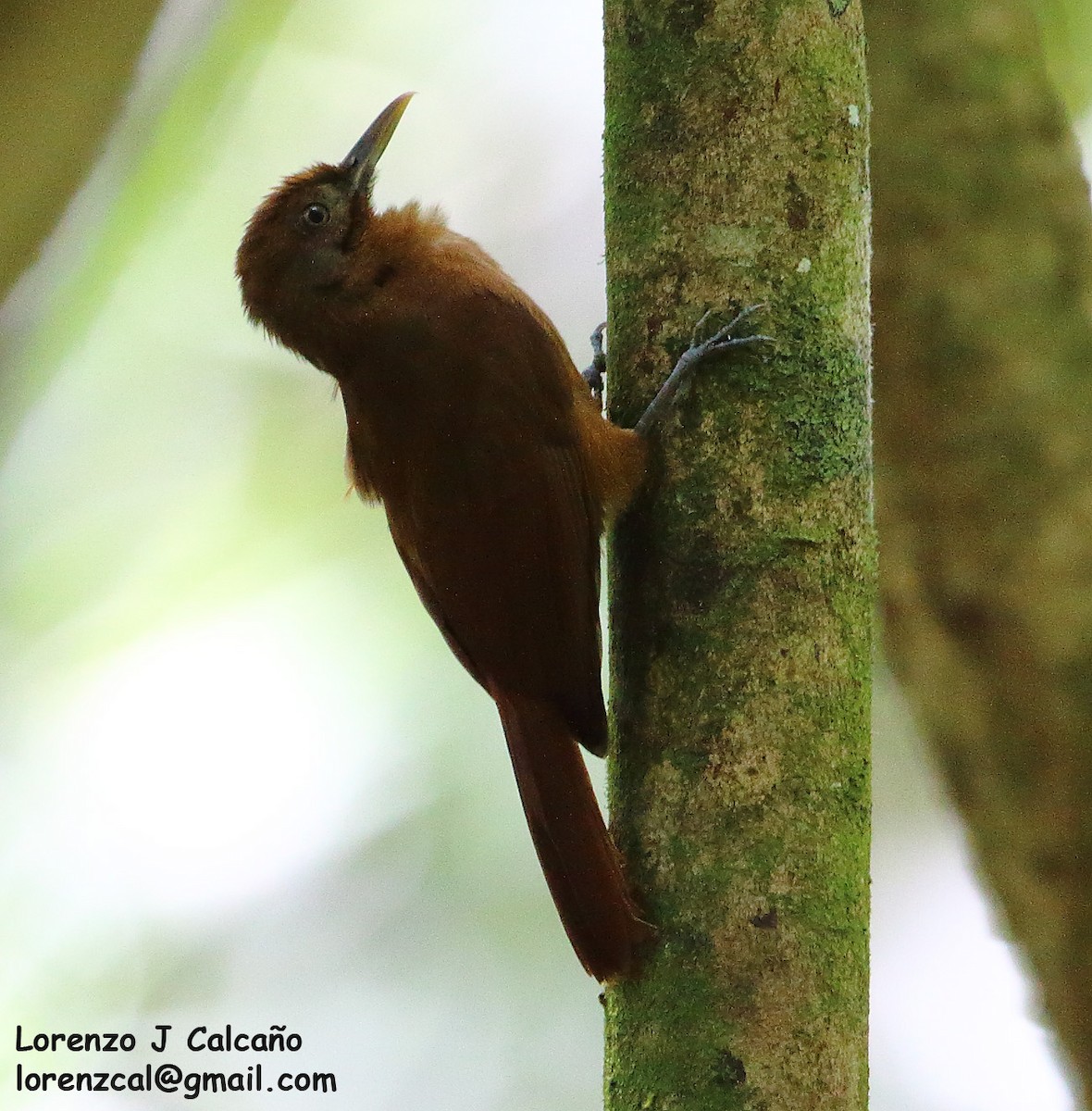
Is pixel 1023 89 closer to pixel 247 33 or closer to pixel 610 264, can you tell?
pixel 610 264

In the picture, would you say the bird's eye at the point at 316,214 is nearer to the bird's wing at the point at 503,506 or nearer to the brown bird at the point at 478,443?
the brown bird at the point at 478,443

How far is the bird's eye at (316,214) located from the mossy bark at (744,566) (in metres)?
0.65

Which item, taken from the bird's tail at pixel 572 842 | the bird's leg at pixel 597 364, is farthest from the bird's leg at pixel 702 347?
the bird's leg at pixel 597 364

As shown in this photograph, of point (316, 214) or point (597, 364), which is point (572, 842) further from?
point (316, 214)

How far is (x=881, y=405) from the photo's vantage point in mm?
2180

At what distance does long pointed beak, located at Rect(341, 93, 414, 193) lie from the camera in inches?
93.0

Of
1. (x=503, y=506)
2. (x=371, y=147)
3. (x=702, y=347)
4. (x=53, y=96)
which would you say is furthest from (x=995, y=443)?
(x=53, y=96)

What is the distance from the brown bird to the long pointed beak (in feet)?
0.06

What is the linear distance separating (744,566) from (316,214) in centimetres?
113

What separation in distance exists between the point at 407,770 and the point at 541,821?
157cm

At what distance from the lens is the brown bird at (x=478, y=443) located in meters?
1.84

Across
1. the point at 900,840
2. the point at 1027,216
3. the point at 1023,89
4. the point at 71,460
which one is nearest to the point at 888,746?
the point at 900,840

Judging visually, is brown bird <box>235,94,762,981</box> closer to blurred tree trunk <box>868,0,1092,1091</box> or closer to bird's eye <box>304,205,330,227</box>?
bird's eye <box>304,205,330,227</box>

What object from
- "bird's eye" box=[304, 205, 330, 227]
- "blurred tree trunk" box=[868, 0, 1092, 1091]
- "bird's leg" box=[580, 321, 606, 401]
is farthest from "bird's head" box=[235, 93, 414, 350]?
"blurred tree trunk" box=[868, 0, 1092, 1091]
